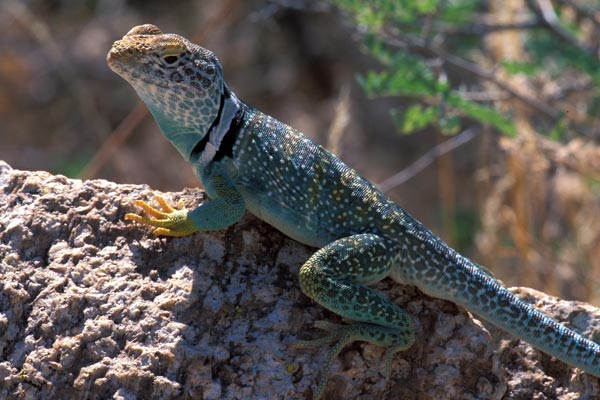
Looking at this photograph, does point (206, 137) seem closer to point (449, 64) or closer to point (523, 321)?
point (523, 321)

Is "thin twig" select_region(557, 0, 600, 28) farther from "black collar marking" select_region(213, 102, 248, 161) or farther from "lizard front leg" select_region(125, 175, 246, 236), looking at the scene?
"lizard front leg" select_region(125, 175, 246, 236)

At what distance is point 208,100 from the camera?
407cm

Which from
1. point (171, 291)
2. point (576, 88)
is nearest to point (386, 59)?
point (576, 88)

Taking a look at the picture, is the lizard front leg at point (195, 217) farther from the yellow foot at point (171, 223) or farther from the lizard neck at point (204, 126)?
the lizard neck at point (204, 126)

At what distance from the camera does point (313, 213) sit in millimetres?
4016

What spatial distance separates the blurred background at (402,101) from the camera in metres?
5.98

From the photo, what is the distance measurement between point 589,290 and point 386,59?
2547 millimetres

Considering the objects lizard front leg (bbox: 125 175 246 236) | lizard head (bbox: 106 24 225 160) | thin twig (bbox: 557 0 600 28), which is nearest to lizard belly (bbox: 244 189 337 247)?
lizard front leg (bbox: 125 175 246 236)

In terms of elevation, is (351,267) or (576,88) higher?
(576,88)

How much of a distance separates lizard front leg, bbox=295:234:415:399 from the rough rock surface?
104mm

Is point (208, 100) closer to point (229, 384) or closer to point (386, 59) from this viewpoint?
point (229, 384)

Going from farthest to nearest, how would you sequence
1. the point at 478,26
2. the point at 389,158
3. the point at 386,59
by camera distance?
the point at 389,158 → the point at 478,26 → the point at 386,59

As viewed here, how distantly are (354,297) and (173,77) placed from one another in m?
1.45

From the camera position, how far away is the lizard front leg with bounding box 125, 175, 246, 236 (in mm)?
3811
